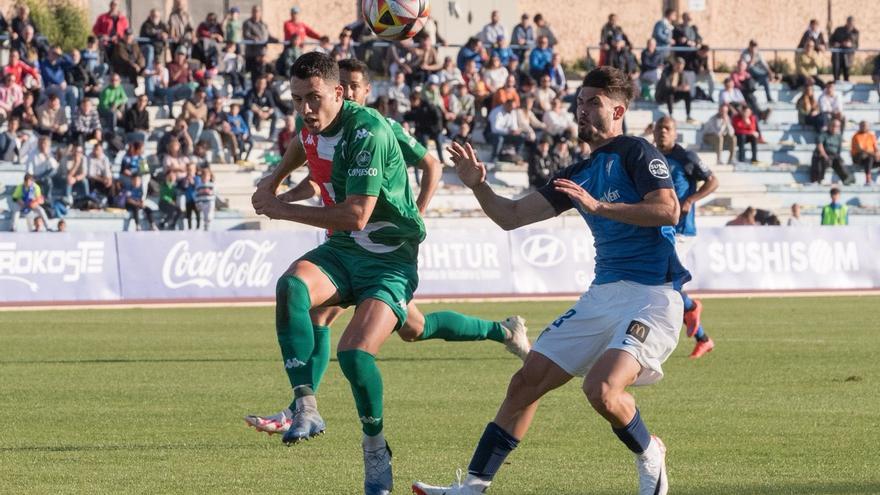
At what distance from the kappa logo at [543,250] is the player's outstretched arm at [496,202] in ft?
64.4

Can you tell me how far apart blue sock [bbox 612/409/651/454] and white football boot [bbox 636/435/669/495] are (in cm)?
3

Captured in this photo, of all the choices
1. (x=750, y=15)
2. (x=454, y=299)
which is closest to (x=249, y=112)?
(x=454, y=299)

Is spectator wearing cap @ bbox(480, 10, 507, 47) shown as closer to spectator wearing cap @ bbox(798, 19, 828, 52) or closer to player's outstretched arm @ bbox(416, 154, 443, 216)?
spectator wearing cap @ bbox(798, 19, 828, 52)

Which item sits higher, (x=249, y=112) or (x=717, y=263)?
(x=249, y=112)

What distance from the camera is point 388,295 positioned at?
8.10 metres

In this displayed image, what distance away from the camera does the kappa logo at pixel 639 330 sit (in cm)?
702

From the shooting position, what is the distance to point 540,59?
36094 millimetres

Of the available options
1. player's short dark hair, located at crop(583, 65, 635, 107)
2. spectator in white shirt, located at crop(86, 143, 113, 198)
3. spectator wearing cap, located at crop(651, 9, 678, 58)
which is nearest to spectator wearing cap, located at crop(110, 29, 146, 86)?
spectator in white shirt, located at crop(86, 143, 113, 198)

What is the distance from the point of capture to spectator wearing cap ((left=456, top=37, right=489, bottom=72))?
116ft

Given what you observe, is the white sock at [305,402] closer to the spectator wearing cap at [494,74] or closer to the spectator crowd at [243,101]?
the spectator crowd at [243,101]

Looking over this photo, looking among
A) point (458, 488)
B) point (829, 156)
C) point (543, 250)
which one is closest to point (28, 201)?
point (543, 250)

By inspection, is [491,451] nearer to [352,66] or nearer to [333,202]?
[333,202]

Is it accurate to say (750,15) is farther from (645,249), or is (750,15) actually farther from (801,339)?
(645,249)

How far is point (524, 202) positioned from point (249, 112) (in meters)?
25.7
